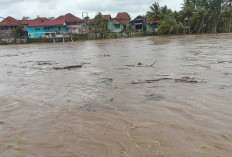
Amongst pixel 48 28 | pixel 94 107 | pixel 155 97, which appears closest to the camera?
pixel 94 107

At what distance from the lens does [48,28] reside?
53.8 meters

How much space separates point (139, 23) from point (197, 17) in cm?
1791

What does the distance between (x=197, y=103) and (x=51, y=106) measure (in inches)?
144

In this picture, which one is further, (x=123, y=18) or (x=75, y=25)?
(x=123, y=18)

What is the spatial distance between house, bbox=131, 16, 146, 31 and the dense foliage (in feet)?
28.5

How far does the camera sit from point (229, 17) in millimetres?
44625

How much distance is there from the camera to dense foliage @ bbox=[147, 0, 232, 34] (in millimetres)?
42625

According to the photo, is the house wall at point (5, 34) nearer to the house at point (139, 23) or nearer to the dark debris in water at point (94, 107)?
the house at point (139, 23)

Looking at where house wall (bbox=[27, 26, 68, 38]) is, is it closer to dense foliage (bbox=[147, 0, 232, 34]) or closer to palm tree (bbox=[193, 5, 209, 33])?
dense foliage (bbox=[147, 0, 232, 34])

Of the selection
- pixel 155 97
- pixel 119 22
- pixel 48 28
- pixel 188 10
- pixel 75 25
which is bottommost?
pixel 155 97

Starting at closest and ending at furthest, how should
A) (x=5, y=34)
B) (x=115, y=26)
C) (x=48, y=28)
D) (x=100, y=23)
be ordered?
1. (x=100, y=23)
2. (x=48, y=28)
3. (x=115, y=26)
4. (x=5, y=34)

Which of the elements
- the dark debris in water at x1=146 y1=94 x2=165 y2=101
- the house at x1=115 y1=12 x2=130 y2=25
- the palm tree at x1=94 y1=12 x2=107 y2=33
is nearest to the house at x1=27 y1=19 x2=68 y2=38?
the palm tree at x1=94 y1=12 x2=107 y2=33

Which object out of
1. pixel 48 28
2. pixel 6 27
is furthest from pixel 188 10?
pixel 6 27

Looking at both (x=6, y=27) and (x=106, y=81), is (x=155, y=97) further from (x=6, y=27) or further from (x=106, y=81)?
(x=6, y=27)
